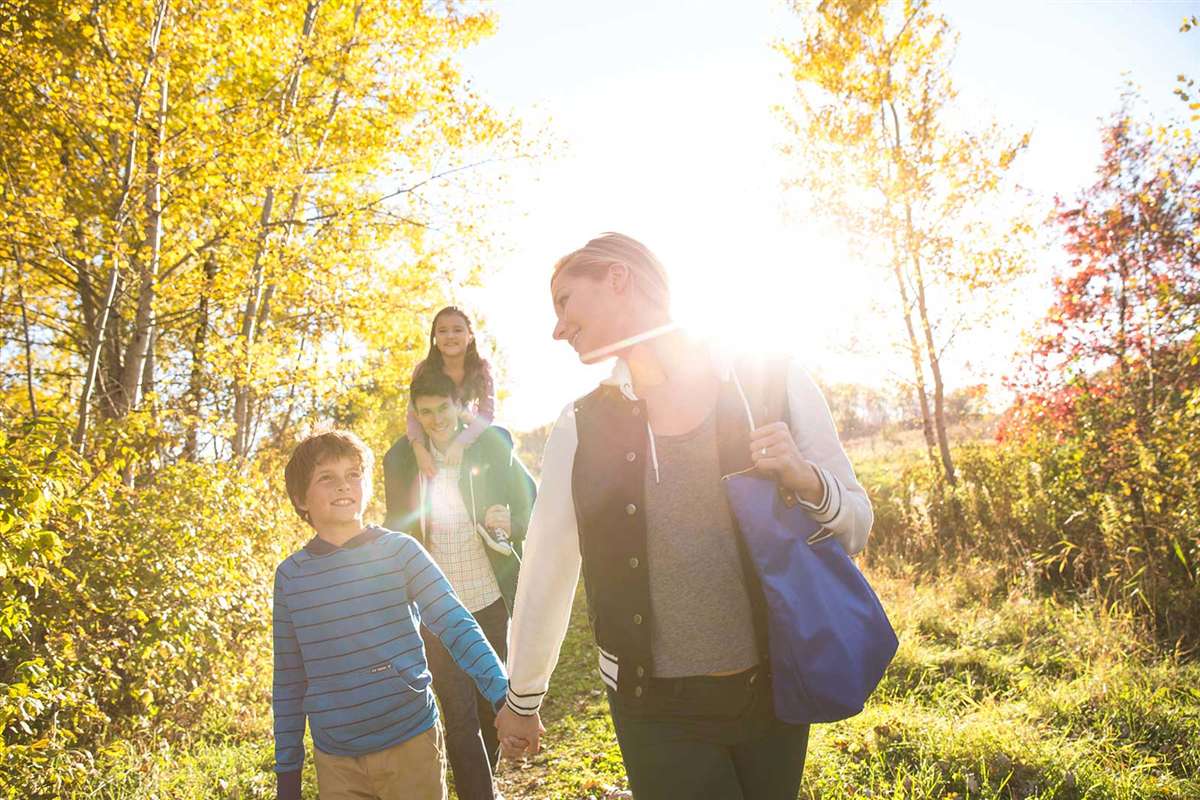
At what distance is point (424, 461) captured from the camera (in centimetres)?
379

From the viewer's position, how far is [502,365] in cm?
1806

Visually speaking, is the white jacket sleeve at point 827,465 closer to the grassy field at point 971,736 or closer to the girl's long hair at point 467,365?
the grassy field at point 971,736

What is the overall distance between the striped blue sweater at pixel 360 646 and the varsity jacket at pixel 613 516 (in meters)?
0.39

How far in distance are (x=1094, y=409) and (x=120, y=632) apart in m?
8.49

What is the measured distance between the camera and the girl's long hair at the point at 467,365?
155 inches

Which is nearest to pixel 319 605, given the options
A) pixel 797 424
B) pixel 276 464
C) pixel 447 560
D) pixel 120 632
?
pixel 447 560

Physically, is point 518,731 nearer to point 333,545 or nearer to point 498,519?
point 333,545

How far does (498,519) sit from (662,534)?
Answer: 1.93 metres

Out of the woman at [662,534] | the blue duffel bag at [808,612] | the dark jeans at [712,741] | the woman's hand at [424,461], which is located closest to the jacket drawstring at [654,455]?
the woman at [662,534]

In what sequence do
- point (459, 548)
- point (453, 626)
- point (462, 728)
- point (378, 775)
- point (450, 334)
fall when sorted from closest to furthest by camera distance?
point (378, 775) < point (453, 626) < point (462, 728) < point (459, 548) < point (450, 334)

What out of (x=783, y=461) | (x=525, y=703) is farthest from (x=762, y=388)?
(x=525, y=703)

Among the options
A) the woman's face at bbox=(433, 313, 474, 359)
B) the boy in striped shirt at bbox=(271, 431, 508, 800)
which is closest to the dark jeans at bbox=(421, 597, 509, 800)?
the boy in striped shirt at bbox=(271, 431, 508, 800)

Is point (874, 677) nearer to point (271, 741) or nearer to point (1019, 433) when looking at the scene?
point (271, 741)

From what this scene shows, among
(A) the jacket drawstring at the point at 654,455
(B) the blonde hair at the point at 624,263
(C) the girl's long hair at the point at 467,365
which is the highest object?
(C) the girl's long hair at the point at 467,365
